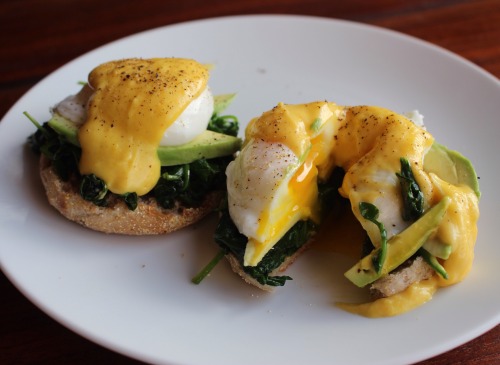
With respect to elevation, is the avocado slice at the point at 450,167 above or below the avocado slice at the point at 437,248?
above

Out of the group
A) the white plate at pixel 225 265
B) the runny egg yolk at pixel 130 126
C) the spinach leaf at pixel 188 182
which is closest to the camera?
the white plate at pixel 225 265

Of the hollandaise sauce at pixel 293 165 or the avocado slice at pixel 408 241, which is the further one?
the hollandaise sauce at pixel 293 165

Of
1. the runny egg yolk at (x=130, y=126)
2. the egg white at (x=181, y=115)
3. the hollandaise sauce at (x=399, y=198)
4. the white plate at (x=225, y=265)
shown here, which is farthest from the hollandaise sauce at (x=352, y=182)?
the runny egg yolk at (x=130, y=126)

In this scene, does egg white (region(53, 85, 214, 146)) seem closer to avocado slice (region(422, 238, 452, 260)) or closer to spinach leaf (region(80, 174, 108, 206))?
spinach leaf (region(80, 174, 108, 206))

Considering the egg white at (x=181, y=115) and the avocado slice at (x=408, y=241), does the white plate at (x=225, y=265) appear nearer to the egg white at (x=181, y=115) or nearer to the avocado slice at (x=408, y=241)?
the avocado slice at (x=408, y=241)

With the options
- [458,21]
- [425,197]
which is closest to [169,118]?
[425,197]

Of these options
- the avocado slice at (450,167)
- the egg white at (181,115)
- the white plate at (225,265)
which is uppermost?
the egg white at (181,115)
